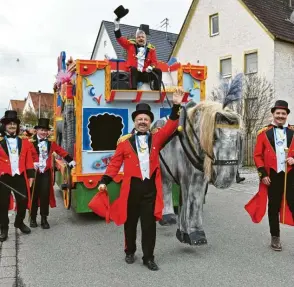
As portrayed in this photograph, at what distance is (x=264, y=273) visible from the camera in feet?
12.6

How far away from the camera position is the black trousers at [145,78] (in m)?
5.75

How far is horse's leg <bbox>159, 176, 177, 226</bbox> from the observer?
16.6ft

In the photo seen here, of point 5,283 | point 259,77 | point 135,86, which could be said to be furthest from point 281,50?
point 5,283

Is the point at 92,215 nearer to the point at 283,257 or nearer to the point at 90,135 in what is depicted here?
the point at 90,135

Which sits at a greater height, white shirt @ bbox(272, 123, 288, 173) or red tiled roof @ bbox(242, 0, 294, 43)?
red tiled roof @ bbox(242, 0, 294, 43)

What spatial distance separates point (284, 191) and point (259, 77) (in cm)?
1314

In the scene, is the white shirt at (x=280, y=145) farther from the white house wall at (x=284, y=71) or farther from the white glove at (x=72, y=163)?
the white house wall at (x=284, y=71)

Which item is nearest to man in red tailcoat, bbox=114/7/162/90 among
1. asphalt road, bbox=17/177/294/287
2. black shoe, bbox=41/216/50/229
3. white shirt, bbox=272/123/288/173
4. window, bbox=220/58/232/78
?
white shirt, bbox=272/123/288/173

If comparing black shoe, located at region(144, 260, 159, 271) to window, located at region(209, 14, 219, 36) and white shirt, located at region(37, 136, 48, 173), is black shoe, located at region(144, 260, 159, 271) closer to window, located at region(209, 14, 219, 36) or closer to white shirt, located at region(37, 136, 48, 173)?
white shirt, located at region(37, 136, 48, 173)

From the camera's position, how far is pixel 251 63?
1800 cm

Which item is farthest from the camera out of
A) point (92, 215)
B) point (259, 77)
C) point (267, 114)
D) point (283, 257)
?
point (259, 77)

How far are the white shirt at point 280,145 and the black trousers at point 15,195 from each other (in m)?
3.37

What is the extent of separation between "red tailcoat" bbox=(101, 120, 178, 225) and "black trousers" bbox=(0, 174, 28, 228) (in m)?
1.79

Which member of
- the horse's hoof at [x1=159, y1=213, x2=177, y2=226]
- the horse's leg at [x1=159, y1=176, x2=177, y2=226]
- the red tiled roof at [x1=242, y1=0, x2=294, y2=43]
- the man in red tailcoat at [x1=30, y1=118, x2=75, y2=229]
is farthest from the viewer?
the red tiled roof at [x1=242, y1=0, x2=294, y2=43]
